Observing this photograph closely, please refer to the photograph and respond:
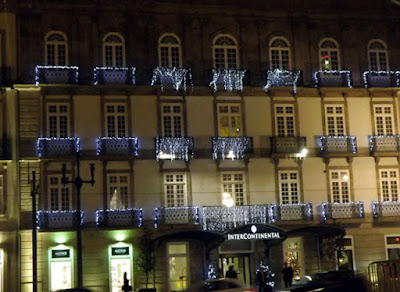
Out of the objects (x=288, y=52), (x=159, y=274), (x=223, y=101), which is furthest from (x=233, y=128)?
(x=159, y=274)

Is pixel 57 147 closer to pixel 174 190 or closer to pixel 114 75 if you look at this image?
pixel 114 75

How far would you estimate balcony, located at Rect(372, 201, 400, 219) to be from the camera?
49.1 meters

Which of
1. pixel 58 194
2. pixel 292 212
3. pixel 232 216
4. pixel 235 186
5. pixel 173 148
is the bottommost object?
pixel 232 216

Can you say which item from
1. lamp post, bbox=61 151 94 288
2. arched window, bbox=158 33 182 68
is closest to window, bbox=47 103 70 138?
lamp post, bbox=61 151 94 288

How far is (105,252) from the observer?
45.8 m

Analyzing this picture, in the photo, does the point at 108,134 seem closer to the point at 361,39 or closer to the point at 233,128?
the point at 233,128

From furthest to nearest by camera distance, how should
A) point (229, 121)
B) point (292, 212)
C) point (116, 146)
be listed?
point (229, 121)
point (292, 212)
point (116, 146)

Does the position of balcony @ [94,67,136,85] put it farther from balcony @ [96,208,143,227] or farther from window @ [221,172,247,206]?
window @ [221,172,247,206]

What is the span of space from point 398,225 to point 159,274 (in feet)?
48.1

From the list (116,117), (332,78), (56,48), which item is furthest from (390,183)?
(56,48)

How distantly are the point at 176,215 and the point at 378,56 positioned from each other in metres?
16.3

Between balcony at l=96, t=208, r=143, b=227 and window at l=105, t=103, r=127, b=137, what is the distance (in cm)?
435

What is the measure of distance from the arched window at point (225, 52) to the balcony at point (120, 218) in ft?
32.8

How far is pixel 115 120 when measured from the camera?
46969 mm
